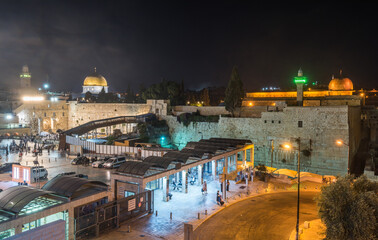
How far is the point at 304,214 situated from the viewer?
17203mm

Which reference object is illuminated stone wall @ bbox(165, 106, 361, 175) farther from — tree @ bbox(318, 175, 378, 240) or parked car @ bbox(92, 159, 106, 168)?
tree @ bbox(318, 175, 378, 240)

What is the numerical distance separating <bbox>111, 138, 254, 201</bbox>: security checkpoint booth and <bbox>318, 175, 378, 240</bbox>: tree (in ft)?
27.0

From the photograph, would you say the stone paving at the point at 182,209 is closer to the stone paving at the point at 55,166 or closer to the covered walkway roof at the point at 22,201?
the covered walkway roof at the point at 22,201

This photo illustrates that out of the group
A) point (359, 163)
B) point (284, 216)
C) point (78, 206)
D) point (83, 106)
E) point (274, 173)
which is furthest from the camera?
point (83, 106)

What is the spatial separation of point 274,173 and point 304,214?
8.31m

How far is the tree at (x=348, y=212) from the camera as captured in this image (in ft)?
33.3

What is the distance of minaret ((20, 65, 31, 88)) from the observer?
3187 inches

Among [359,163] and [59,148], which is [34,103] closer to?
[59,148]

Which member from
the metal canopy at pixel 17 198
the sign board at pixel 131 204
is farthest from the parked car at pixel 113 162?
the metal canopy at pixel 17 198

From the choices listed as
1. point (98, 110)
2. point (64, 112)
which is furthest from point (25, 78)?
point (98, 110)

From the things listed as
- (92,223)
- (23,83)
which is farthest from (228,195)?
(23,83)

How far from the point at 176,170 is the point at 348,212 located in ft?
33.9

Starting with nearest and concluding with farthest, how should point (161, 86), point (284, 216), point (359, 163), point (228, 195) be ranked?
point (284, 216) < point (228, 195) < point (359, 163) < point (161, 86)

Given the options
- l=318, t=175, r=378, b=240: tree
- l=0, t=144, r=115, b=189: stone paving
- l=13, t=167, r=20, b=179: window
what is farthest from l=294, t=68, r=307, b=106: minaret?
l=13, t=167, r=20, b=179: window
